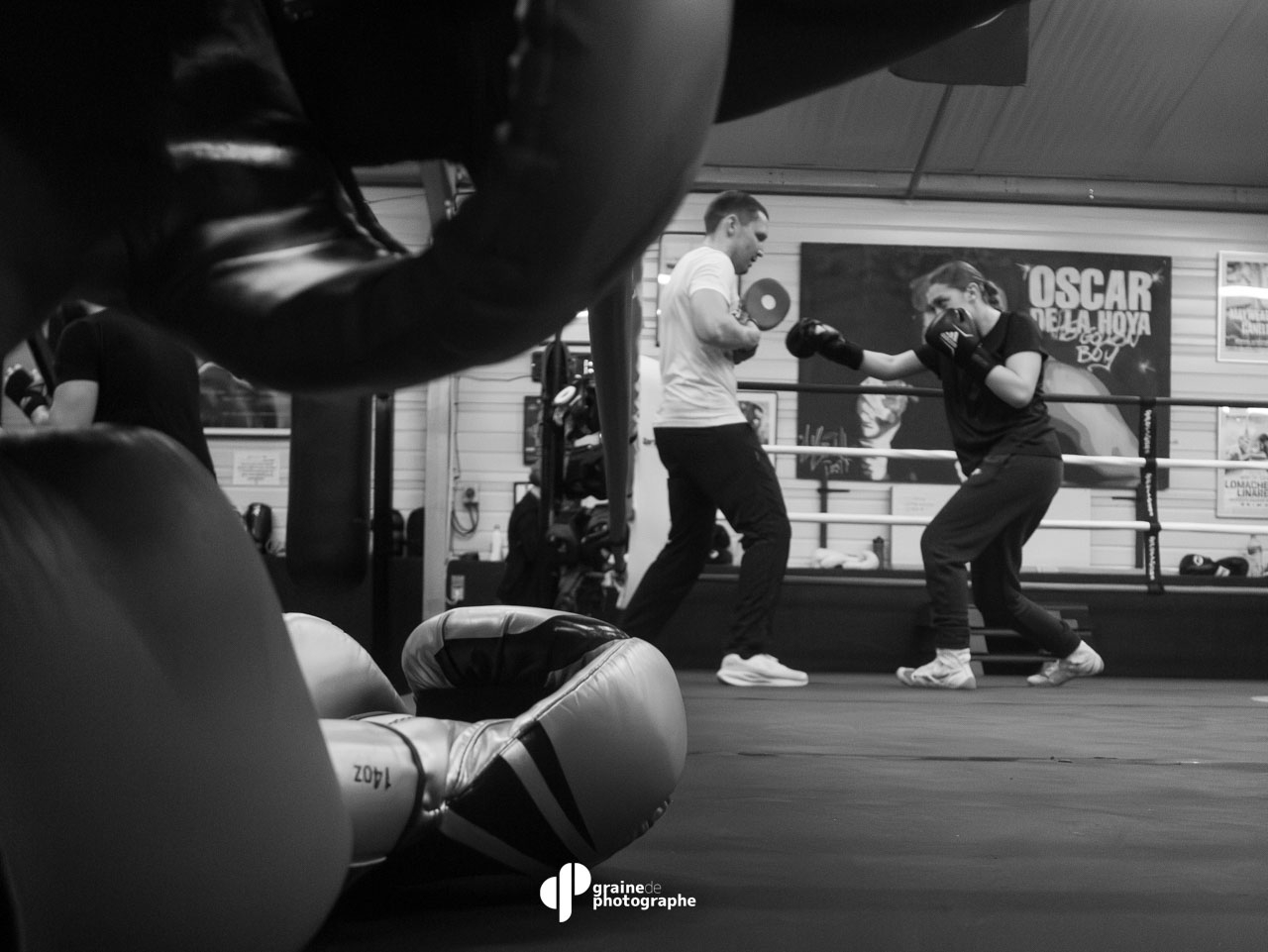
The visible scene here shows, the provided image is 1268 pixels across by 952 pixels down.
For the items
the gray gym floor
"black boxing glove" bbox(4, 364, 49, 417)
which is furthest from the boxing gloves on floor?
"black boxing glove" bbox(4, 364, 49, 417)

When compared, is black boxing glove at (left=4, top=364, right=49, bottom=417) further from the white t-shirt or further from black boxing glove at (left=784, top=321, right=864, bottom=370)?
black boxing glove at (left=784, top=321, right=864, bottom=370)

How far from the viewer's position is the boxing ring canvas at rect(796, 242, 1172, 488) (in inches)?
291

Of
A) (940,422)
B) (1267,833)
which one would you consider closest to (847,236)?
(940,422)

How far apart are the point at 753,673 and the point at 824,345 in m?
0.97

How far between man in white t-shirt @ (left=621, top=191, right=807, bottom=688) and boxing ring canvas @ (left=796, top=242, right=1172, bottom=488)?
4102mm

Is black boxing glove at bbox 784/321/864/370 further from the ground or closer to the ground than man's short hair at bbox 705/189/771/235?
closer to the ground

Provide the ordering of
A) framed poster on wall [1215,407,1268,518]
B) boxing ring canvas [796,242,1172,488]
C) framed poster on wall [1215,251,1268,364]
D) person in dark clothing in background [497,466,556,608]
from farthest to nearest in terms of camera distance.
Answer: framed poster on wall [1215,251,1268,364] < framed poster on wall [1215,407,1268,518] < boxing ring canvas [796,242,1172,488] < person in dark clothing in background [497,466,556,608]

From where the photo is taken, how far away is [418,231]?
44cm

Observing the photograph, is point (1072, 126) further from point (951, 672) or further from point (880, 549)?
point (951, 672)

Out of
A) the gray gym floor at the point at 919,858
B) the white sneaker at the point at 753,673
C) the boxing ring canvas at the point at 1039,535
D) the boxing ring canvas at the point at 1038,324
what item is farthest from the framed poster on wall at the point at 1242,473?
the gray gym floor at the point at 919,858

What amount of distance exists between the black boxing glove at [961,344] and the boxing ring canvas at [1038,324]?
158 inches

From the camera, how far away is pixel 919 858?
98 cm

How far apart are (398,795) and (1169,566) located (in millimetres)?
7918

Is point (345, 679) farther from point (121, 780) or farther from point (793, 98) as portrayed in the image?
point (793, 98)
